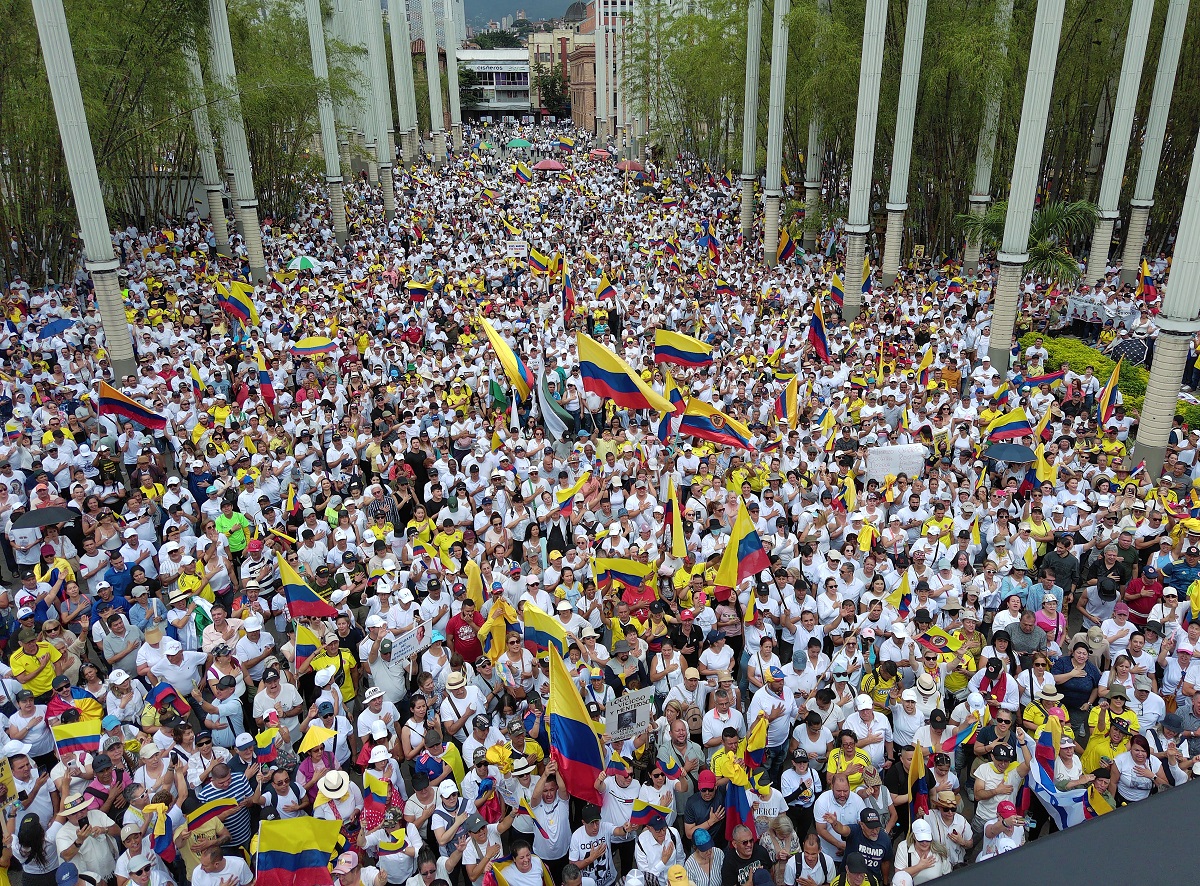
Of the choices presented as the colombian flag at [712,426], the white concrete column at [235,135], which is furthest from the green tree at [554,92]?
the colombian flag at [712,426]

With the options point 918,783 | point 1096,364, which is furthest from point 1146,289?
point 918,783

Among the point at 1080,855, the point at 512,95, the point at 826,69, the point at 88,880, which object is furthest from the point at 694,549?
A: the point at 512,95

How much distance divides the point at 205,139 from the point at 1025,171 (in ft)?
67.6

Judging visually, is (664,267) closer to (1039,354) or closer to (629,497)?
(1039,354)

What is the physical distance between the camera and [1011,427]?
449 inches

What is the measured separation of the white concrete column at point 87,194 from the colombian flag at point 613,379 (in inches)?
358

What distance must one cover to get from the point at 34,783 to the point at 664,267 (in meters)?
19.0

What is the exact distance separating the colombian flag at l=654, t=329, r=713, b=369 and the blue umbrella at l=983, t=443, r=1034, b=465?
14.4 feet

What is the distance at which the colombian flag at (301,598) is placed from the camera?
7812mm

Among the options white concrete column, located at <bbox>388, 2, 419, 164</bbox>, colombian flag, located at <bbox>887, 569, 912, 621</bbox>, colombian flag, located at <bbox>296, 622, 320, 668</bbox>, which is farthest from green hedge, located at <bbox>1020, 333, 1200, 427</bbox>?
white concrete column, located at <bbox>388, 2, 419, 164</bbox>

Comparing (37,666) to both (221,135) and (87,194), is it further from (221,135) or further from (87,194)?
(221,135)

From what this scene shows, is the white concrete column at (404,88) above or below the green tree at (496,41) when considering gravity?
below

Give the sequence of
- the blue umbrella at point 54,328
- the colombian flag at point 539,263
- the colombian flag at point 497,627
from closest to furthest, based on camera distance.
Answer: the colombian flag at point 497,627, the blue umbrella at point 54,328, the colombian flag at point 539,263

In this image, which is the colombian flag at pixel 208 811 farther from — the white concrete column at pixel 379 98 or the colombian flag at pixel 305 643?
the white concrete column at pixel 379 98
